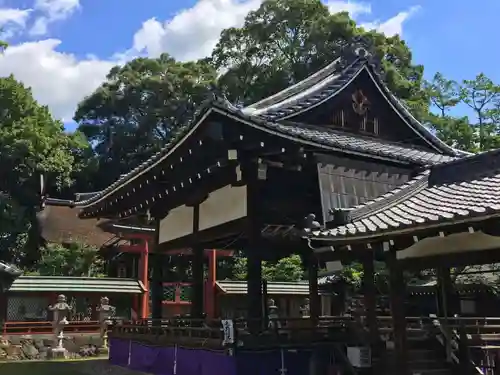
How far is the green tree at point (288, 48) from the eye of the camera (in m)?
36.4

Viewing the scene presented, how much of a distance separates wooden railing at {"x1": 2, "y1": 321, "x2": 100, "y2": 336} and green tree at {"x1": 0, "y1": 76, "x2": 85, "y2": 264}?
1268cm

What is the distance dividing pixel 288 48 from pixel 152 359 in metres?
29.9

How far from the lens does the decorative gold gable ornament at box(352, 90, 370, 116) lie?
13.1 metres

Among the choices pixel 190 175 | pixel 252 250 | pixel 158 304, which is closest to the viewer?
pixel 252 250

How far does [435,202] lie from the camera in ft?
28.9

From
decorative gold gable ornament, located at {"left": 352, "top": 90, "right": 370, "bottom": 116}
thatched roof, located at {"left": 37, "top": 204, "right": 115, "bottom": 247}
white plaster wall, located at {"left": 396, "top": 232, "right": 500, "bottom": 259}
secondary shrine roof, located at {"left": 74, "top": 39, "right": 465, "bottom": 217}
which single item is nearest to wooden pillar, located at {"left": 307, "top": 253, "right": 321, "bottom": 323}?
white plaster wall, located at {"left": 396, "top": 232, "right": 500, "bottom": 259}

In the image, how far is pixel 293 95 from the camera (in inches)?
544

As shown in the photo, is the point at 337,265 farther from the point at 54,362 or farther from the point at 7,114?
the point at 7,114

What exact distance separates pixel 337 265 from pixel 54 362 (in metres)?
12.7

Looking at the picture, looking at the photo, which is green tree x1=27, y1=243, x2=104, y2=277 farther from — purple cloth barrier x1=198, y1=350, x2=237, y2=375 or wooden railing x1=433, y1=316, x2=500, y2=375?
wooden railing x1=433, y1=316, x2=500, y2=375

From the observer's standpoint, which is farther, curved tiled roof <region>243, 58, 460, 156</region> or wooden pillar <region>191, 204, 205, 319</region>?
wooden pillar <region>191, 204, 205, 319</region>

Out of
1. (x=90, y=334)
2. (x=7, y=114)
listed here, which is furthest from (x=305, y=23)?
(x=90, y=334)

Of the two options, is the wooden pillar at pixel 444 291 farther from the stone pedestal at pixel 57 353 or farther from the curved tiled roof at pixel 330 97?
the stone pedestal at pixel 57 353

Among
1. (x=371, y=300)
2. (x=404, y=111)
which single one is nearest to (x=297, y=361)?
(x=371, y=300)
